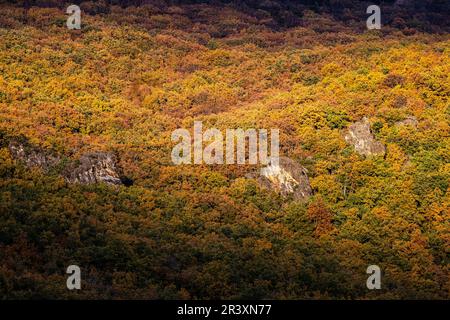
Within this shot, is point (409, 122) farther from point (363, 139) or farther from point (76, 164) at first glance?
point (76, 164)

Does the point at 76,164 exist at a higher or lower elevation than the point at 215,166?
higher

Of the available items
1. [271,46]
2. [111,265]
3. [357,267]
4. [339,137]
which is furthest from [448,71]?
[111,265]

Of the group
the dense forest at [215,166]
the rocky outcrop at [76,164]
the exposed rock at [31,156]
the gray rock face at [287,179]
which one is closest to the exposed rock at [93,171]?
the rocky outcrop at [76,164]

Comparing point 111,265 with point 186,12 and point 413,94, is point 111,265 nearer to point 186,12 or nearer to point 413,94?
point 413,94

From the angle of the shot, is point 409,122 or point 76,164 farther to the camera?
point 409,122

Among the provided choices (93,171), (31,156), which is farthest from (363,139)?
(31,156)

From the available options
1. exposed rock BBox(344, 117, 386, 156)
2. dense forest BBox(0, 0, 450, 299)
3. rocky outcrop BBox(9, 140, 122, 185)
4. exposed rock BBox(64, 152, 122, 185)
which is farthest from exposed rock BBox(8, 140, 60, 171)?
exposed rock BBox(344, 117, 386, 156)
